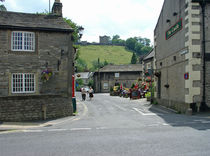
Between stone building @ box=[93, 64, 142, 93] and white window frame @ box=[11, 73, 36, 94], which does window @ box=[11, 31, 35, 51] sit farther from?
stone building @ box=[93, 64, 142, 93]

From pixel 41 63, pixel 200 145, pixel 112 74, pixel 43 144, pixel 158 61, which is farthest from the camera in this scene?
pixel 112 74

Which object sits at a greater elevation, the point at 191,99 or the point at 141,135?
the point at 191,99

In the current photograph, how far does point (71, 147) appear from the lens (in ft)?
21.0

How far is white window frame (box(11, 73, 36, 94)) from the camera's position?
13.3m

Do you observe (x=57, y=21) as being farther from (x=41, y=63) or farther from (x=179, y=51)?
(x=179, y=51)

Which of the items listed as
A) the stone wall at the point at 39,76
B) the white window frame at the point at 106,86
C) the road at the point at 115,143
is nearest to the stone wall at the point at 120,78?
the white window frame at the point at 106,86

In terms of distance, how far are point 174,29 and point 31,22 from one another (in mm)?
10882

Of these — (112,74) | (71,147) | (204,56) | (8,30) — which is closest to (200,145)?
(71,147)

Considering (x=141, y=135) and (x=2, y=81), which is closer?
(x=141, y=135)

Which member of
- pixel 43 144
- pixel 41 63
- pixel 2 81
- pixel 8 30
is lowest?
pixel 43 144

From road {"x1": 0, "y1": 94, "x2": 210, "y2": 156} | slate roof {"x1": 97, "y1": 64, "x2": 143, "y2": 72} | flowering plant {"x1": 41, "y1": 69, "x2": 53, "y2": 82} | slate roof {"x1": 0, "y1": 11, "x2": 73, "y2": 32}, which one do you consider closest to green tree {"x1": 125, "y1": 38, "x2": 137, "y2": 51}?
slate roof {"x1": 97, "y1": 64, "x2": 143, "y2": 72}

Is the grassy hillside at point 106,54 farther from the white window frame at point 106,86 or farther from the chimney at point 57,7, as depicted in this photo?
the chimney at point 57,7

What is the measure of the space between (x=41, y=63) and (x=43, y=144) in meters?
8.22

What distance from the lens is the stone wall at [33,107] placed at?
12867 mm
